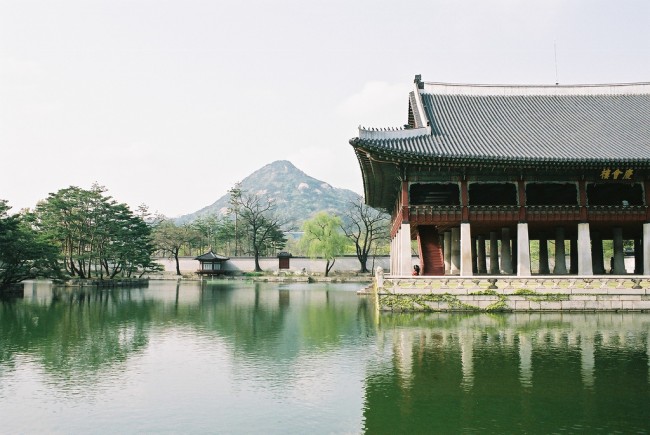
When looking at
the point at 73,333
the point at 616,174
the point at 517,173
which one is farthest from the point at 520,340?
the point at 73,333

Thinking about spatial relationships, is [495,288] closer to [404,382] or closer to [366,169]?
[366,169]

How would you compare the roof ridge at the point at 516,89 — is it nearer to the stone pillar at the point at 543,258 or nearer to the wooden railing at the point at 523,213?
the stone pillar at the point at 543,258

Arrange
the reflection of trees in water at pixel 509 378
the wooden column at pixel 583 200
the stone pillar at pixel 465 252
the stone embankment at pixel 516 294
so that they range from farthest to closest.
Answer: the wooden column at pixel 583 200 → the stone pillar at pixel 465 252 → the stone embankment at pixel 516 294 → the reflection of trees in water at pixel 509 378

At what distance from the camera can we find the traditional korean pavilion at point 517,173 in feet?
96.0

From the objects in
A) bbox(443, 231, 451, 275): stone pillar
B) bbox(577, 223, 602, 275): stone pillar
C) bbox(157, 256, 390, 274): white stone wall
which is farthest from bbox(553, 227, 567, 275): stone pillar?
bbox(157, 256, 390, 274): white stone wall

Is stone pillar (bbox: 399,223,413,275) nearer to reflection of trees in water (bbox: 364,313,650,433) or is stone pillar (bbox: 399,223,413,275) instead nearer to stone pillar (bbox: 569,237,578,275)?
reflection of trees in water (bbox: 364,313,650,433)

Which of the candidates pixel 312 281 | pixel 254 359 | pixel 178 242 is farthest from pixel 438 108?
pixel 178 242

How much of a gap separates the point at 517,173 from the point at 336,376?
20.3m

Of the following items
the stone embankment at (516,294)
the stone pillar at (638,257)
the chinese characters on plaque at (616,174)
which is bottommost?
the stone embankment at (516,294)

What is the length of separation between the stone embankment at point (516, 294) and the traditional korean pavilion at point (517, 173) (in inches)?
108

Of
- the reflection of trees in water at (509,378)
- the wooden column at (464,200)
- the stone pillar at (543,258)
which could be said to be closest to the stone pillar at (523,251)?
the wooden column at (464,200)

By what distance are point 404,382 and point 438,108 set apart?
89.6ft

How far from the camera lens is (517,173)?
30.3 m

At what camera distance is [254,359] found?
645 inches
